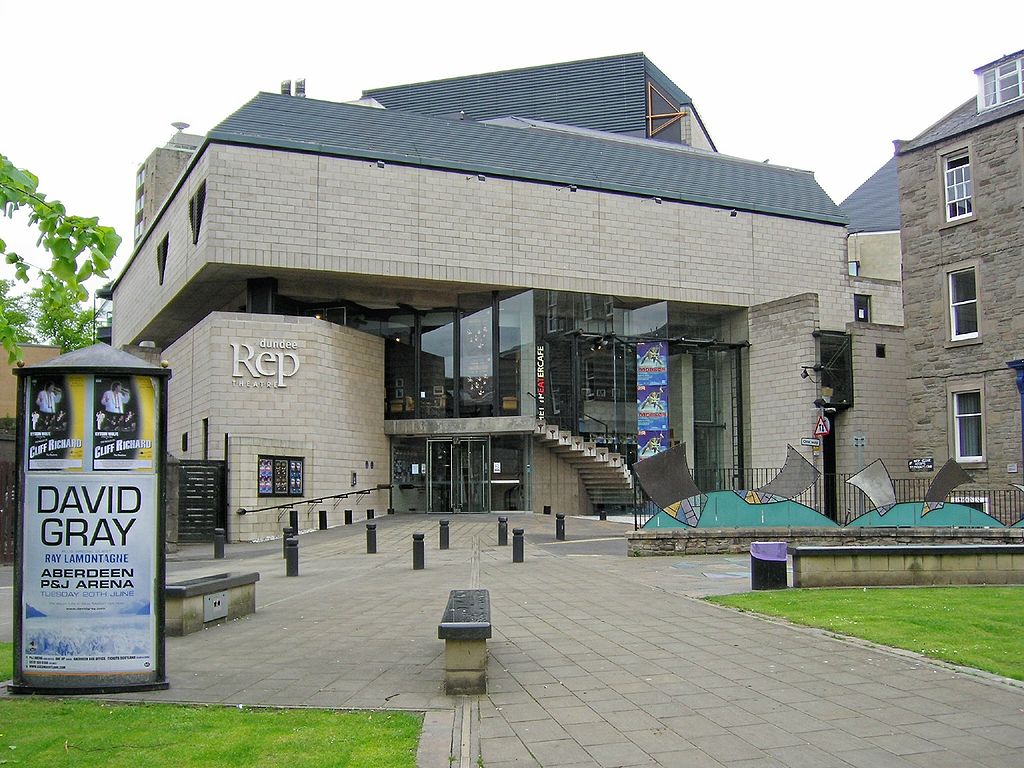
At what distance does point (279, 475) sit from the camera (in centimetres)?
3033

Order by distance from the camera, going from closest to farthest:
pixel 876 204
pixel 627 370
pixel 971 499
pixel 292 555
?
1. pixel 292 555
2. pixel 971 499
3. pixel 627 370
4. pixel 876 204

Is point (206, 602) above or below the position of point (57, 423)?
below

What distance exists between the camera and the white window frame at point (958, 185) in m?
28.3

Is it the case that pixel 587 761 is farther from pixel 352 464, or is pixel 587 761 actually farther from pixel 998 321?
pixel 352 464

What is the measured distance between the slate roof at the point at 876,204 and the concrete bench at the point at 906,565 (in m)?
38.8

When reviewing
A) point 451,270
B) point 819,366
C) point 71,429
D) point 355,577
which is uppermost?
point 451,270

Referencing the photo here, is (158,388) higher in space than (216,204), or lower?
lower

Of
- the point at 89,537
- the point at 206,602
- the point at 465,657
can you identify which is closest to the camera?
the point at 465,657

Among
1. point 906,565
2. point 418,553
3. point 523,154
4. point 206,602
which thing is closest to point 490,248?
point 523,154

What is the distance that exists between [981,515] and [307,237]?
73.3 ft

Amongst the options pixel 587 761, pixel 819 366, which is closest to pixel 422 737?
pixel 587 761

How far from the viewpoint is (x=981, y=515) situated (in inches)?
806

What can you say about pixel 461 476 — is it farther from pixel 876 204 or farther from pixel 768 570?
pixel 876 204

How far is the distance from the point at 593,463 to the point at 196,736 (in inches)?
1198
